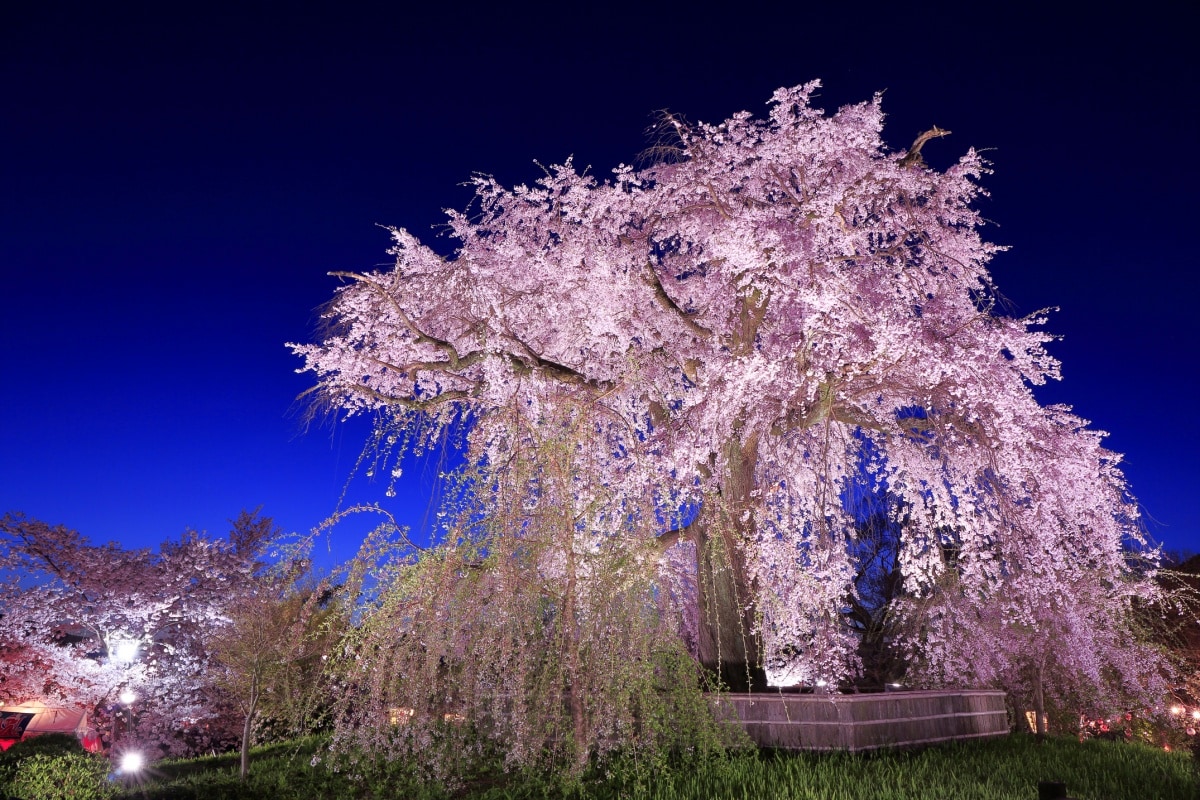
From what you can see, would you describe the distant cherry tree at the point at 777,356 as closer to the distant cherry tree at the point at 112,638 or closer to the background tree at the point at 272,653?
the background tree at the point at 272,653

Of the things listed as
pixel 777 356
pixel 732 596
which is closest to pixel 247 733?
pixel 732 596

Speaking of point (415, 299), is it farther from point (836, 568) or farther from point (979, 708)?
point (979, 708)

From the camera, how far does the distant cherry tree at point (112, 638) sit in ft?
50.7

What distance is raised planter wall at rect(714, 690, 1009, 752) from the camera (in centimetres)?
848

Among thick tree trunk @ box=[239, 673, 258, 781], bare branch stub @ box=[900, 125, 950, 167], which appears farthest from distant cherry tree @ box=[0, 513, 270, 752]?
bare branch stub @ box=[900, 125, 950, 167]

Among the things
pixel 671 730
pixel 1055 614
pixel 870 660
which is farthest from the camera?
pixel 870 660

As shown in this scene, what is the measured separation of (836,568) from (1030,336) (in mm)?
3960

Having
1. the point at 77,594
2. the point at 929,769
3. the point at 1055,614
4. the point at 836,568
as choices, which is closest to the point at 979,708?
the point at 1055,614

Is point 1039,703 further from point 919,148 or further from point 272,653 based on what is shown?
point 272,653

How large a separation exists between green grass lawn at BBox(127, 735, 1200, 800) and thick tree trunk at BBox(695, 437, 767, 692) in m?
1.82

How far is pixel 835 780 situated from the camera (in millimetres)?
6625

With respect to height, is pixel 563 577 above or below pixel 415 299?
below

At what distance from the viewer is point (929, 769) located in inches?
291

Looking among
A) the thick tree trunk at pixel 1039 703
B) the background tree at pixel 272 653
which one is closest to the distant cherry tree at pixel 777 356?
the thick tree trunk at pixel 1039 703
